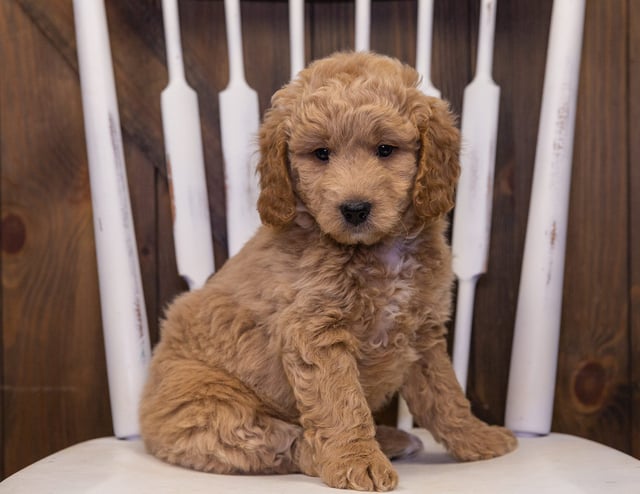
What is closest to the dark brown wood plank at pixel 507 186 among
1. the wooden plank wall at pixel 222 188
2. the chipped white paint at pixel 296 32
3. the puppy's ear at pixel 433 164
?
the wooden plank wall at pixel 222 188

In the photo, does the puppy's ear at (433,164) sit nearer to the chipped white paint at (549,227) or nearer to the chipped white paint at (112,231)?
the chipped white paint at (549,227)

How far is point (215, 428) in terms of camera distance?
123cm

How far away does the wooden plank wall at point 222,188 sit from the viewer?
66.1 inches

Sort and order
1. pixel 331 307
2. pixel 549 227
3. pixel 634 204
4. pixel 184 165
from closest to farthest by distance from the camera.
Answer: pixel 331 307 → pixel 549 227 → pixel 184 165 → pixel 634 204

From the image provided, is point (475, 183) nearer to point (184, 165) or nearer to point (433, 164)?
point (433, 164)

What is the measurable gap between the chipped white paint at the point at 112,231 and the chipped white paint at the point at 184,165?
103 mm

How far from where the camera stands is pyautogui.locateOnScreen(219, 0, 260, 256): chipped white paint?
4.94 feet

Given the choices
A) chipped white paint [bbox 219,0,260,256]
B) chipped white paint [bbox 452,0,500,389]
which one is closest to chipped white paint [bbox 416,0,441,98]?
chipped white paint [bbox 452,0,500,389]

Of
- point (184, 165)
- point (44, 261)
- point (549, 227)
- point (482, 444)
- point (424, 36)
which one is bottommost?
point (482, 444)

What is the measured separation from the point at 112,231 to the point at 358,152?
1.59 ft

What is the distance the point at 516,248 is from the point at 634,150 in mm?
307

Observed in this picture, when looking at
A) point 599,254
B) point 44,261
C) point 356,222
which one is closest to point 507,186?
point 599,254

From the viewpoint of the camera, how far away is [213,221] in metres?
1.71

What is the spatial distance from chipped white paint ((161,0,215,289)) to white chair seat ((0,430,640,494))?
378 millimetres
